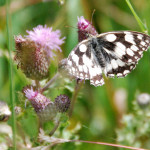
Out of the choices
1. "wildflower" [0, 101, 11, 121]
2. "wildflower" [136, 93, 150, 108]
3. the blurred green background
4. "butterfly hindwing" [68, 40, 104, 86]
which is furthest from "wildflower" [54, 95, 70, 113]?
"wildflower" [136, 93, 150, 108]

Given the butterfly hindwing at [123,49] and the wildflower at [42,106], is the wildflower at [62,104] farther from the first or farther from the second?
the butterfly hindwing at [123,49]

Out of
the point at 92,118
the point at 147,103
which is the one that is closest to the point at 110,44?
the point at 147,103

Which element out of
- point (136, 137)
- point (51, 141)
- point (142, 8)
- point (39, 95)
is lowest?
A: point (136, 137)

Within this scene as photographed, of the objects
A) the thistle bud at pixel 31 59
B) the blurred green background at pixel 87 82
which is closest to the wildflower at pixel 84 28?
the thistle bud at pixel 31 59

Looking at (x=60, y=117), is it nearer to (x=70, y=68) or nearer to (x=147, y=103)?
(x=70, y=68)

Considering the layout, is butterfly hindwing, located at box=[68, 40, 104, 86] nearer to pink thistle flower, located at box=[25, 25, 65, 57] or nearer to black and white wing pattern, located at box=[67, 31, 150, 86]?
black and white wing pattern, located at box=[67, 31, 150, 86]

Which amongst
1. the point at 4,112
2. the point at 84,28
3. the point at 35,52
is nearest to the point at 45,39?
the point at 35,52
